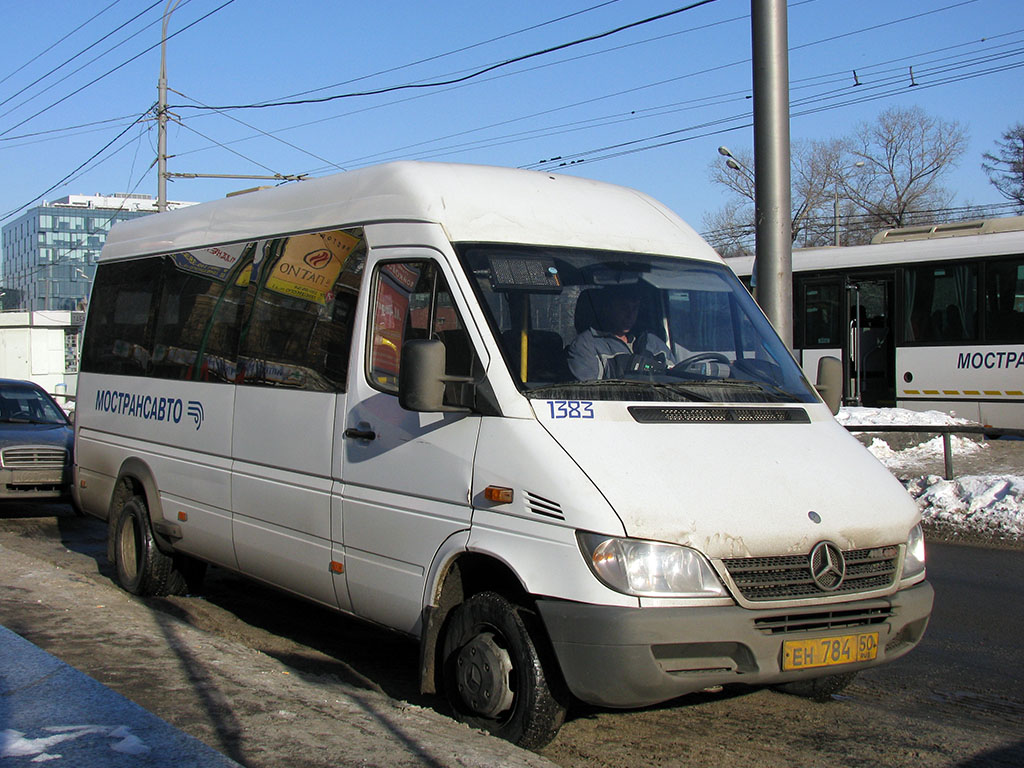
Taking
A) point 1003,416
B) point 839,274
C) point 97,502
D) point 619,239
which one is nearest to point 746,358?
point 619,239

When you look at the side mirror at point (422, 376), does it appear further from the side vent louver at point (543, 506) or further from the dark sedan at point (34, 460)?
the dark sedan at point (34, 460)

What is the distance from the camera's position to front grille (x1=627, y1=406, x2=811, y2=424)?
508cm

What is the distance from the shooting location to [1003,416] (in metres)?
18.3

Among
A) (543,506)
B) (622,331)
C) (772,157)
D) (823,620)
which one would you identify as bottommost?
(823,620)

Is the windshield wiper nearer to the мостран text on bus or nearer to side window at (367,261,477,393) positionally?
side window at (367,261,477,393)

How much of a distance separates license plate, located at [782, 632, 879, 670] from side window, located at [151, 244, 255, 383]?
4034 millimetres

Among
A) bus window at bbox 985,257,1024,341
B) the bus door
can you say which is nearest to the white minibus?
bus window at bbox 985,257,1024,341

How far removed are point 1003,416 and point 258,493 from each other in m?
14.9

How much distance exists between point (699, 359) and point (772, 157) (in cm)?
693

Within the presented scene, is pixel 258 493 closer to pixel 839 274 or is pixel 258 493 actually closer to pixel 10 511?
pixel 10 511

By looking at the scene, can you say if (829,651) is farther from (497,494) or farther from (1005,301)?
(1005,301)

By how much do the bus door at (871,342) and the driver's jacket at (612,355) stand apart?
15.9 meters

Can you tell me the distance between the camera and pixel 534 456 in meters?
4.82

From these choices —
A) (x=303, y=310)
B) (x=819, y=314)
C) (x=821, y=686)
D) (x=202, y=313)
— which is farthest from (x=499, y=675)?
(x=819, y=314)
